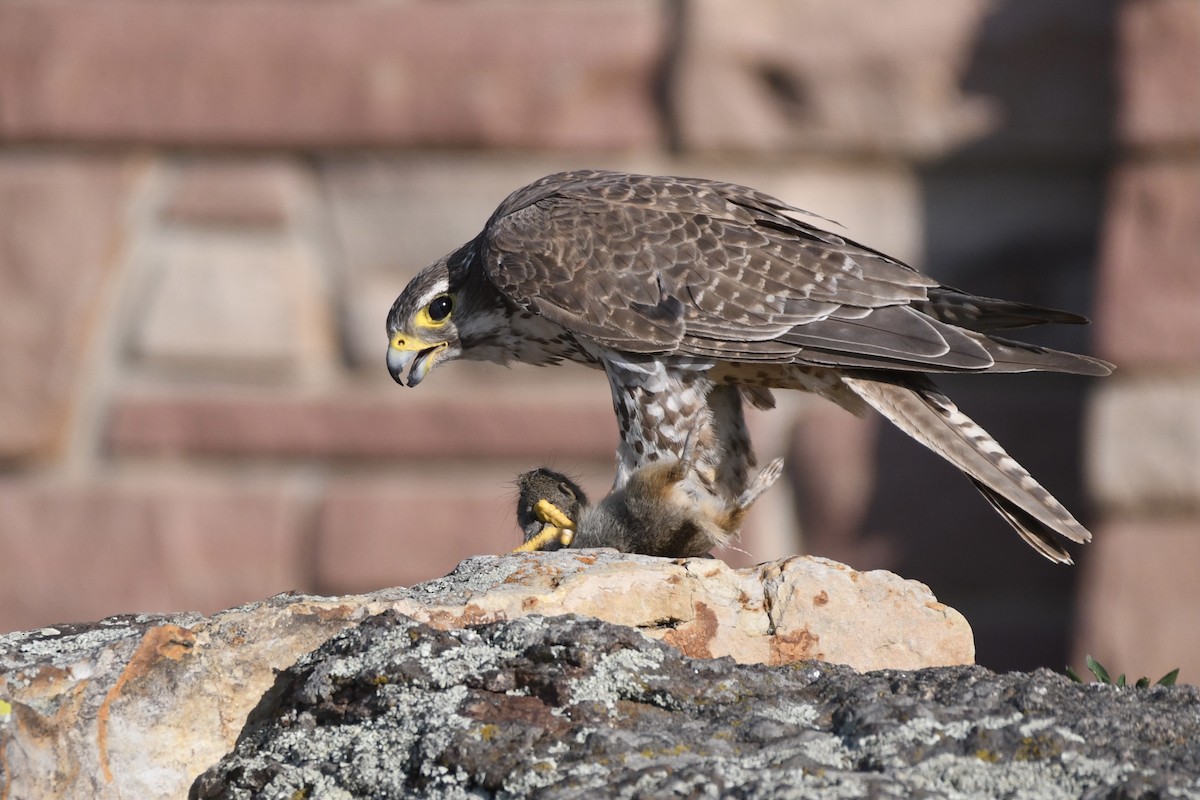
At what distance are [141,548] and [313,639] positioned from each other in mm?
3499

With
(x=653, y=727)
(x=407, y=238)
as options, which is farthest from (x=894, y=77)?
(x=653, y=727)

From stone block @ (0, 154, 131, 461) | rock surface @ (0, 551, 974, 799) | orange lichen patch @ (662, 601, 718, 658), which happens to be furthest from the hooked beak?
orange lichen patch @ (662, 601, 718, 658)

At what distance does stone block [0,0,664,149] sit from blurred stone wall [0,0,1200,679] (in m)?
0.01

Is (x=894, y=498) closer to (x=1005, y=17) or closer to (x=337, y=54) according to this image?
(x=1005, y=17)

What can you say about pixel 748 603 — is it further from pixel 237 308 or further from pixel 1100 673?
pixel 237 308

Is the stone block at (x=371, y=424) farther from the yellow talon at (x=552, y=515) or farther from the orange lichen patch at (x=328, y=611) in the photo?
the orange lichen patch at (x=328, y=611)

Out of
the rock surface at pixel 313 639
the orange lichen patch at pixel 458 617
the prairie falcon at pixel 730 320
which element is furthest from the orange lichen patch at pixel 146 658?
the prairie falcon at pixel 730 320

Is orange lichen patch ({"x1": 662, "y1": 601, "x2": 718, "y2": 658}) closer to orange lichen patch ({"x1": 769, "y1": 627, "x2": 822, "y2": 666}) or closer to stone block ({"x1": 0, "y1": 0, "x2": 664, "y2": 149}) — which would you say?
orange lichen patch ({"x1": 769, "y1": 627, "x2": 822, "y2": 666})

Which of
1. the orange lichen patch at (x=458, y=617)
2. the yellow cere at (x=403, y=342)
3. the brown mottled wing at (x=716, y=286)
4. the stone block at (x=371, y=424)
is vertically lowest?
the stone block at (x=371, y=424)

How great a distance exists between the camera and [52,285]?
5.57 meters

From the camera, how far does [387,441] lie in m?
5.48

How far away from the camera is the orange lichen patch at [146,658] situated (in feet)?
6.89

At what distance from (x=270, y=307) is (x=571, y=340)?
1.84 metres

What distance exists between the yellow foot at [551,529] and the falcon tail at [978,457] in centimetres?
90
